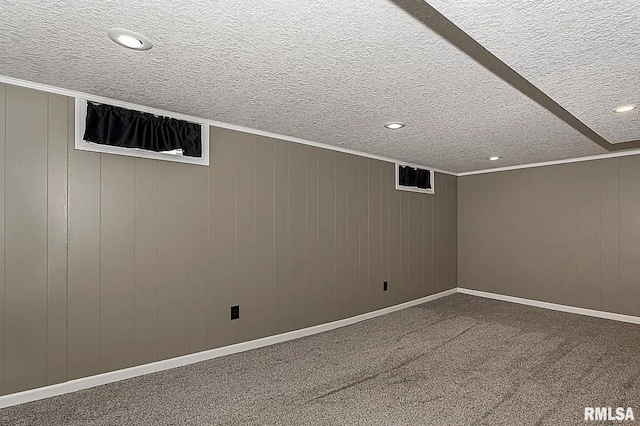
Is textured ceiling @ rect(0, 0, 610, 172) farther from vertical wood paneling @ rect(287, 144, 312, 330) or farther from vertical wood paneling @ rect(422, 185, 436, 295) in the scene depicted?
vertical wood paneling @ rect(422, 185, 436, 295)

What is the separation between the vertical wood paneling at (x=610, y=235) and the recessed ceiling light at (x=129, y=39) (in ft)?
18.4

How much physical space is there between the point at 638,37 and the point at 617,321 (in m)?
4.37

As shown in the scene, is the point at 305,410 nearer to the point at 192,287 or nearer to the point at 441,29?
the point at 192,287

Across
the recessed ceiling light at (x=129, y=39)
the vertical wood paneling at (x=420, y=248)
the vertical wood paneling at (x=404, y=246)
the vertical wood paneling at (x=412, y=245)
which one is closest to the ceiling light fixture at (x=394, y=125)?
the vertical wood paneling at (x=404, y=246)

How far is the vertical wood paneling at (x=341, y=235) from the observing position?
439 cm

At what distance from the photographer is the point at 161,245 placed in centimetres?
306

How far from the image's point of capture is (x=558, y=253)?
207 inches

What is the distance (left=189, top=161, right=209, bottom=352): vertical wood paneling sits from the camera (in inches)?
127

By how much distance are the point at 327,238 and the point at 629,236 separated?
155 inches

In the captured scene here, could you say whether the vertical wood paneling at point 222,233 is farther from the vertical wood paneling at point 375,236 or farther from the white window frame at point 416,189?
the white window frame at point 416,189

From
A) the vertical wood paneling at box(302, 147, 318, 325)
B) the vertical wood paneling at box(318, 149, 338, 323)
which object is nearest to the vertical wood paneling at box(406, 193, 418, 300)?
the vertical wood paneling at box(318, 149, 338, 323)

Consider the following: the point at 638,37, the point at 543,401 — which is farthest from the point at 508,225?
the point at 638,37

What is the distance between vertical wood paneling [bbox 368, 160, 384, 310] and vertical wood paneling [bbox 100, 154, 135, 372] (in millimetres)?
2908

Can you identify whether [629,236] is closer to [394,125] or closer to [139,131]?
[394,125]
